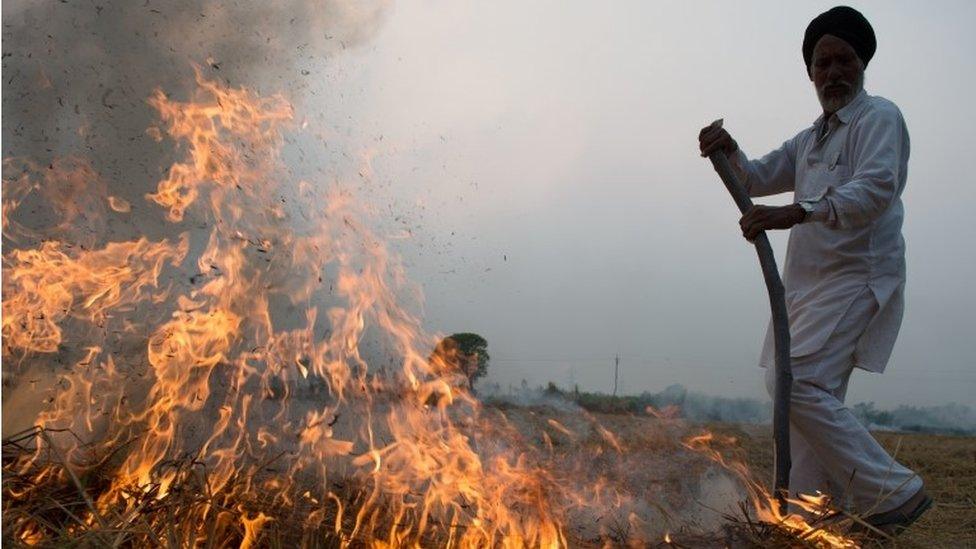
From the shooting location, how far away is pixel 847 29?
3605 mm

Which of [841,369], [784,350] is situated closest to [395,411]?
[784,350]

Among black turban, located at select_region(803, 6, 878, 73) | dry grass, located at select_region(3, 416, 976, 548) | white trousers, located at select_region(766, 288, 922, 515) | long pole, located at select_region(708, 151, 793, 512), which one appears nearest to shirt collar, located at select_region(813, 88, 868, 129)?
black turban, located at select_region(803, 6, 878, 73)

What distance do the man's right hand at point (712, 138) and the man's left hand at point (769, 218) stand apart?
53 centimetres

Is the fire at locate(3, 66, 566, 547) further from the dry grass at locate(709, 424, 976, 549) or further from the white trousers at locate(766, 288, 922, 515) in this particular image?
the dry grass at locate(709, 424, 976, 549)

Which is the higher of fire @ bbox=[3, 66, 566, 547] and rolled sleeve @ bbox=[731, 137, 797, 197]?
rolled sleeve @ bbox=[731, 137, 797, 197]

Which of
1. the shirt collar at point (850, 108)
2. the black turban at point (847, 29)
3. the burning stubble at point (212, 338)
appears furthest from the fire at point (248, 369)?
the black turban at point (847, 29)

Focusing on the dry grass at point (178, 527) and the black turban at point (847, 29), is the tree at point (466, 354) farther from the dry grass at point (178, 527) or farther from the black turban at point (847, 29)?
the black turban at point (847, 29)

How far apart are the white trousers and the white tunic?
58mm

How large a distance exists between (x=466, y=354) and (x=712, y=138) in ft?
7.04

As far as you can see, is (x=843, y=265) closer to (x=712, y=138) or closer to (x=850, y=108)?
(x=850, y=108)

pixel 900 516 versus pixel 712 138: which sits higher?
pixel 712 138

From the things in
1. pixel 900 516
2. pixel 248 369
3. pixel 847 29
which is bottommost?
pixel 900 516

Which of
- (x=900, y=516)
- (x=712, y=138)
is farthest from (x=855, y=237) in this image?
(x=900, y=516)

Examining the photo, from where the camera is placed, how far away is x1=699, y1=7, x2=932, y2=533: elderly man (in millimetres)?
3309
